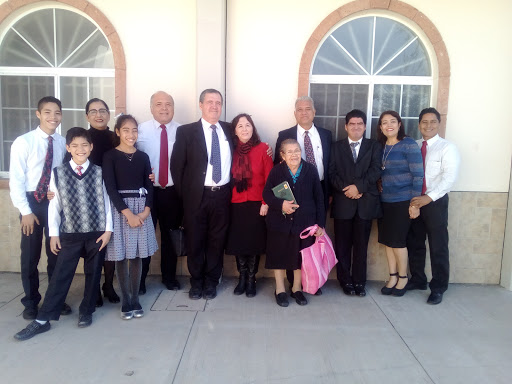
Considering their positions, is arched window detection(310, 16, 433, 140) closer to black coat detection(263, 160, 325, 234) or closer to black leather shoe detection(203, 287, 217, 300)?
black coat detection(263, 160, 325, 234)

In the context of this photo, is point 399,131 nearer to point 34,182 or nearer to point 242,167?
point 242,167

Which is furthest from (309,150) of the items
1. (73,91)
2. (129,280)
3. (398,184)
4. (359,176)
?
(73,91)

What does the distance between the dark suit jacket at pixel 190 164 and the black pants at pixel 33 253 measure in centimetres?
120

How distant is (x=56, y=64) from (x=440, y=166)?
14.5ft

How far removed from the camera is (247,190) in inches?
159

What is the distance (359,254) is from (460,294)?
3.98 feet

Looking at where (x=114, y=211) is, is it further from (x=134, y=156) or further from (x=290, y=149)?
(x=290, y=149)

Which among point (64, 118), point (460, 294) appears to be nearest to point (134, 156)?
point (64, 118)

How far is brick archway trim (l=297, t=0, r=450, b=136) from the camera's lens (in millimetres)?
→ 4484

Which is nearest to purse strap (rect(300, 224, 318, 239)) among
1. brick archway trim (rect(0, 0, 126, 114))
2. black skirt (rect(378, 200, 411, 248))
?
black skirt (rect(378, 200, 411, 248))

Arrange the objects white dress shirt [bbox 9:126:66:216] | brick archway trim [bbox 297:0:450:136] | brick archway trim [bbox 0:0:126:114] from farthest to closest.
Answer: brick archway trim [bbox 0:0:126:114]
brick archway trim [bbox 297:0:450:136]
white dress shirt [bbox 9:126:66:216]

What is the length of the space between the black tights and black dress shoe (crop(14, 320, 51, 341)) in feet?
2.03

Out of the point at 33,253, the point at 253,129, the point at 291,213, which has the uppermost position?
the point at 253,129

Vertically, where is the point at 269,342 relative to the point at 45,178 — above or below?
below
